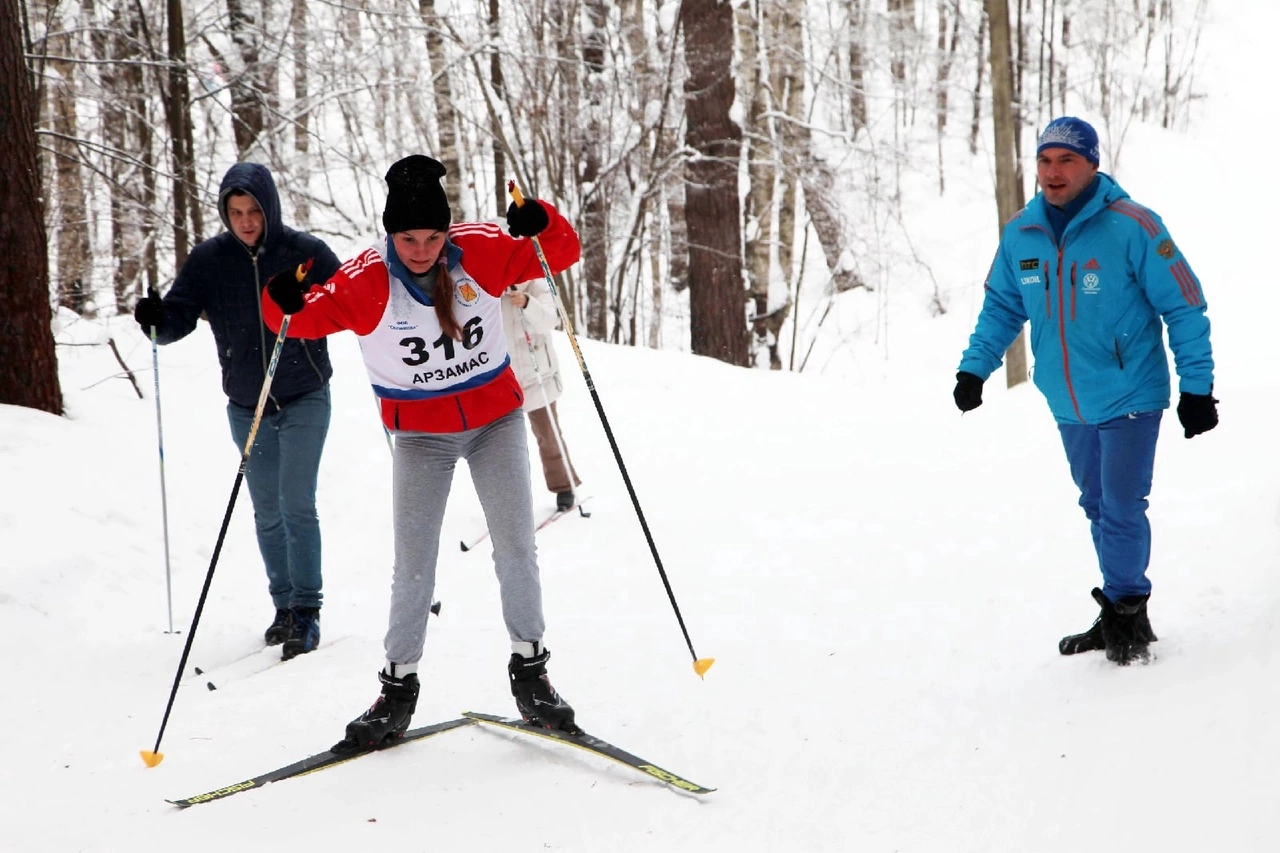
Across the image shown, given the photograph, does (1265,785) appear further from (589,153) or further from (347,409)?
(589,153)

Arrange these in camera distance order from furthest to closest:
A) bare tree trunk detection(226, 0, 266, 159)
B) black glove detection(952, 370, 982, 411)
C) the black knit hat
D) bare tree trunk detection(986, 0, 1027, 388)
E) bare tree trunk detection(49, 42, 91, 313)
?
1. bare tree trunk detection(226, 0, 266, 159)
2. bare tree trunk detection(49, 42, 91, 313)
3. bare tree trunk detection(986, 0, 1027, 388)
4. black glove detection(952, 370, 982, 411)
5. the black knit hat

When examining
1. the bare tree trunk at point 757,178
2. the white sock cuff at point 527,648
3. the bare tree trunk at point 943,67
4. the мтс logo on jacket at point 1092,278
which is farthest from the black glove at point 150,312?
the bare tree trunk at point 943,67

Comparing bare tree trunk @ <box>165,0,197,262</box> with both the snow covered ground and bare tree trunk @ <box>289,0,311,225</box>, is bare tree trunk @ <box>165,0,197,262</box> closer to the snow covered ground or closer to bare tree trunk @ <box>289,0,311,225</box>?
bare tree trunk @ <box>289,0,311,225</box>

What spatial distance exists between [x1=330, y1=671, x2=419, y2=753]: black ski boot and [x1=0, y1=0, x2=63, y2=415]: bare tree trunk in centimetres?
400

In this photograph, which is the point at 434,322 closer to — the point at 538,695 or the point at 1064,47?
the point at 538,695

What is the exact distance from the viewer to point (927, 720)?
3.59 meters

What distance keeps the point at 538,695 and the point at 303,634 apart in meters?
1.89

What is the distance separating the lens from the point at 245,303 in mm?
4734

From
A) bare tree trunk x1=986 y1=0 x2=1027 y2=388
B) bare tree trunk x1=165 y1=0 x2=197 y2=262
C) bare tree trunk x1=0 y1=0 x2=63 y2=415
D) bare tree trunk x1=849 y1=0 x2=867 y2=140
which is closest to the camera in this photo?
bare tree trunk x1=0 y1=0 x2=63 y2=415

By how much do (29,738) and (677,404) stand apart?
22.1 ft

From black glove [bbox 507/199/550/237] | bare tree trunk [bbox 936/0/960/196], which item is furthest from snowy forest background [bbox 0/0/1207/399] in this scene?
bare tree trunk [bbox 936/0/960/196]

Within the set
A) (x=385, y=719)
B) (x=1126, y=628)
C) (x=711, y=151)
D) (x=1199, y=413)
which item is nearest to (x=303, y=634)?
(x=385, y=719)

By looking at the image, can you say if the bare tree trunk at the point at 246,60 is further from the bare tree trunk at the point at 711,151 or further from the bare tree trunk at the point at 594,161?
the bare tree trunk at the point at 711,151

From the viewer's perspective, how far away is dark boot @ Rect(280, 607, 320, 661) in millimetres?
4828
